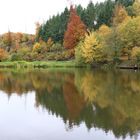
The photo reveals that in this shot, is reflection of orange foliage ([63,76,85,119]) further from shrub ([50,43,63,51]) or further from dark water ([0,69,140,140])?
shrub ([50,43,63,51])

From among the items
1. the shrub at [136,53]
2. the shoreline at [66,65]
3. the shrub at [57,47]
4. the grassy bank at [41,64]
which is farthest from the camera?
the shrub at [57,47]

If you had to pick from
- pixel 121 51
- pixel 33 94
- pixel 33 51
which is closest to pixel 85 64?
pixel 121 51

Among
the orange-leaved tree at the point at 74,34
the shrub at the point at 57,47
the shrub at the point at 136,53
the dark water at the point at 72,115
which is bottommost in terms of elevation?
the dark water at the point at 72,115

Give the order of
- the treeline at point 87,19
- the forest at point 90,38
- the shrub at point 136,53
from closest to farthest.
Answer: the shrub at point 136,53 → the forest at point 90,38 → the treeline at point 87,19

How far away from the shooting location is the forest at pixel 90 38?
6700 centimetres

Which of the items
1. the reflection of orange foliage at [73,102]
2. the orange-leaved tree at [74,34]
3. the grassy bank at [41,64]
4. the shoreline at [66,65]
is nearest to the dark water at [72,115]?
the reflection of orange foliage at [73,102]

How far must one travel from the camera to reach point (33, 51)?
99688 millimetres

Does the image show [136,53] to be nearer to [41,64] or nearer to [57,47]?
[41,64]

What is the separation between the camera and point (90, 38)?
243 ft

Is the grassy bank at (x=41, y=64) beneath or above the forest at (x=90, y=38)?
beneath

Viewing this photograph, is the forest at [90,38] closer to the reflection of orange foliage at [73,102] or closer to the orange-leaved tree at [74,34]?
the orange-leaved tree at [74,34]

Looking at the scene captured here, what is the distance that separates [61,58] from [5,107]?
204 ft

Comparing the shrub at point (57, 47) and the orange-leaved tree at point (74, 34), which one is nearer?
the orange-leaved tree at point (74, 34)

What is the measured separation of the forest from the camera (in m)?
67.0
